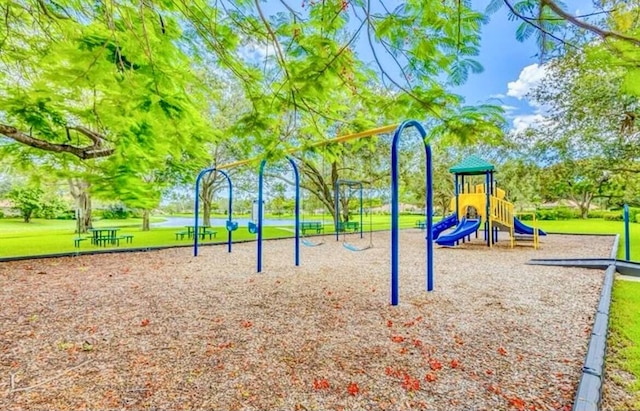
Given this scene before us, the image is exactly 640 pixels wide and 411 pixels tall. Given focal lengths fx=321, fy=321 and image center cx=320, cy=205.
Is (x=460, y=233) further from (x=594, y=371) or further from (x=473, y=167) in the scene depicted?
(x=594, y=371)

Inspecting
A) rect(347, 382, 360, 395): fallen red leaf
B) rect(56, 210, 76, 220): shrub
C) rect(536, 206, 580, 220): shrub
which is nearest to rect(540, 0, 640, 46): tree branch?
rect(347, 382, 360, 395): fallen red leaf

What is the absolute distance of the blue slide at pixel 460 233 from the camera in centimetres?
955

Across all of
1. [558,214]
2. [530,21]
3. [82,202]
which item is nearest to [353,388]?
[530,21]

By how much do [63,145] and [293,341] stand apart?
21.2 ft

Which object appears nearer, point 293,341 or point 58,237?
point 293,341

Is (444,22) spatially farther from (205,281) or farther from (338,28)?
(205,281)

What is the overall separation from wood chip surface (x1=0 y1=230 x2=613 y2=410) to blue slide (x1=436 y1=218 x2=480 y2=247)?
3478mm

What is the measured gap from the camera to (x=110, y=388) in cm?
225

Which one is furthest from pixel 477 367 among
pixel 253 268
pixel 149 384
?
pixel 253 268

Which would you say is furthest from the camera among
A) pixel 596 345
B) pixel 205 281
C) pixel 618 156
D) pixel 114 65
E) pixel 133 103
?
pixel 618 156

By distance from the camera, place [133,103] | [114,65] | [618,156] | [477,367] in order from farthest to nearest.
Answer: [618,156], [133,103], [114,65], [477,367]

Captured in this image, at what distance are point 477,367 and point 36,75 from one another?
25.7 ft

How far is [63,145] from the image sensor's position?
6.43 meters

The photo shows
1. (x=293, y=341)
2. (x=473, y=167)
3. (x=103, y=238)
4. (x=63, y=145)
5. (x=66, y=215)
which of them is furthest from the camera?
(x=66, y=215)
